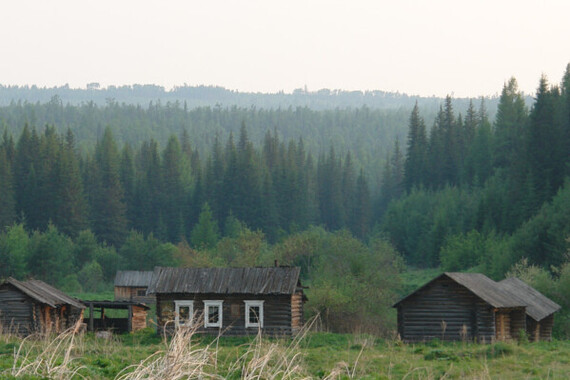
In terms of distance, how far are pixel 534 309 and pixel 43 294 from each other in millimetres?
22481

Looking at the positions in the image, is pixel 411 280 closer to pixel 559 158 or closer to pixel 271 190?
pixel 559 158

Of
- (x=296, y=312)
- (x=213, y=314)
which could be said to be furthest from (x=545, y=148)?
(x=213, y=314)

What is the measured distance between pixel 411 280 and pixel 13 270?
3498 centimetres

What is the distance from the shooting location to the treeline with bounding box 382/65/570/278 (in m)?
66.8

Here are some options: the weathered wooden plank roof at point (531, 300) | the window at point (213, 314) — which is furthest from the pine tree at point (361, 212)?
the window at point (213, 314)

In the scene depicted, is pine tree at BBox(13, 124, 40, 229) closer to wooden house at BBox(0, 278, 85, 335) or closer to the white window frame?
wooden house at BBox(0, 278, 85, 335)

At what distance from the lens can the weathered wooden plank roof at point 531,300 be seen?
39.5 meters

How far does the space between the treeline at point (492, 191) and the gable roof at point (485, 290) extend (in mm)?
22665

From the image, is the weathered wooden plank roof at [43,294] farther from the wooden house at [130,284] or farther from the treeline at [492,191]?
the treeline at [492,191]

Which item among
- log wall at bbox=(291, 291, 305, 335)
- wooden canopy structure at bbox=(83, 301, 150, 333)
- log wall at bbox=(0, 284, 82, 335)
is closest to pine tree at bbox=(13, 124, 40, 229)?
wooden canopy structure at bbox=(83, 301, 150, 333)

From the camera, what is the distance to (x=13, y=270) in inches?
3145

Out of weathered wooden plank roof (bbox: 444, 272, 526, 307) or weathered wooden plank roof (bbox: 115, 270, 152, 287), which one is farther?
weathered wooden plank roof (bbox: 115, 270, 152, 287)

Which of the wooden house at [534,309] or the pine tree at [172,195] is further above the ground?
the wooden house at [534,309]

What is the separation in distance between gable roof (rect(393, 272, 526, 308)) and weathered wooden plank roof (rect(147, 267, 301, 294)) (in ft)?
18.7
